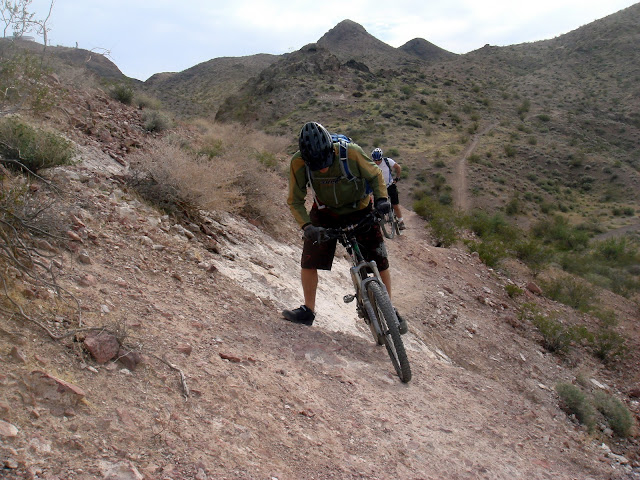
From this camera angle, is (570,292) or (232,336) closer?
(232,336)

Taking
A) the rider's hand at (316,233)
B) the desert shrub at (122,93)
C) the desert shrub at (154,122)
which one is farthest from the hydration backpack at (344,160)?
the desert shrub at (122,93)

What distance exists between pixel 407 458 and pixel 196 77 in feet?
245

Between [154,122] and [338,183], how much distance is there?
7.40 meters

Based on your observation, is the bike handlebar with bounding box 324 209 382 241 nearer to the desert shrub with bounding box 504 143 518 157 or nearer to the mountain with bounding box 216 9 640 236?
the mountain with bounding box 216 9 640 236

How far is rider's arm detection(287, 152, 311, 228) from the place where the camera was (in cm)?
384

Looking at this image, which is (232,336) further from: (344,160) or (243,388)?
(344,160)

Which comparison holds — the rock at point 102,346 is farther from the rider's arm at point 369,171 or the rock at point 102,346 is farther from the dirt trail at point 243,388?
the rider's arm at point 369,171

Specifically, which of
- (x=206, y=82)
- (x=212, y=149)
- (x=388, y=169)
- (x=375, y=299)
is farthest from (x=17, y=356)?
(x=206, y=82)

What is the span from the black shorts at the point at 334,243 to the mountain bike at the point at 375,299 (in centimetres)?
12

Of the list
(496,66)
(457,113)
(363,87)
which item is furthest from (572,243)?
(496,66)

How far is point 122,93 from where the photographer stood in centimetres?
1184

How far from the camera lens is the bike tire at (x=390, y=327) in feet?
12.1

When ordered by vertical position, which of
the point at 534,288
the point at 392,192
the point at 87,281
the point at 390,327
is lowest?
the point at 534,288

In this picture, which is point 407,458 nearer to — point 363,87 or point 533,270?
point 533,270
